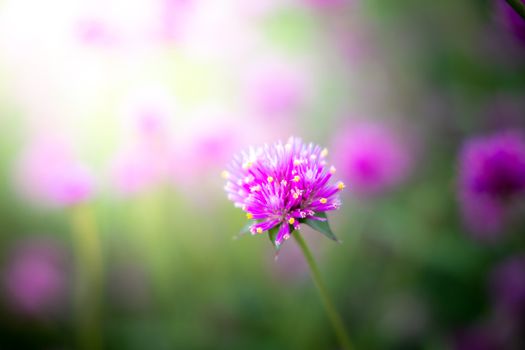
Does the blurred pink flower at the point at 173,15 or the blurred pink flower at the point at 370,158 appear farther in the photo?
the blurred pink flower at the point at 173,15

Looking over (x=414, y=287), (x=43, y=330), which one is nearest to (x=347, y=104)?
(x=414, y=287)

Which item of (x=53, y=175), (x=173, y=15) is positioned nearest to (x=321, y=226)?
(x=53, y=175)

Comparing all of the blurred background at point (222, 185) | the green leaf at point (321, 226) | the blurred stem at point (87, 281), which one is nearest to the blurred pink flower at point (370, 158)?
the blurred background at point (222, 185)

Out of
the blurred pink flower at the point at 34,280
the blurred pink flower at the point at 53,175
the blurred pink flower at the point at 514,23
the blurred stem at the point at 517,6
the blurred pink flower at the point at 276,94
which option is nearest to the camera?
the blurred stem at the point at 517,6

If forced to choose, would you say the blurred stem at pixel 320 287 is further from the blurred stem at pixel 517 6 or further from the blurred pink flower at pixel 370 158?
the blurred pink flower at pixel 370 158

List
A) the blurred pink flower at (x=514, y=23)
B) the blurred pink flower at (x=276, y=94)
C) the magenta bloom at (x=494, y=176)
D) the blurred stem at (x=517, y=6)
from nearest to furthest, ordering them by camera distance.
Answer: the blurred stem at (x=517, y=6) → the blurred pink flower at (x=514, y=23) → the magenta bloom at (x=494, y=176) → the blurred pink flower at (x=276, y=94)

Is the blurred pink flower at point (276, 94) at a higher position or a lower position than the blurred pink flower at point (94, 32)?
lower

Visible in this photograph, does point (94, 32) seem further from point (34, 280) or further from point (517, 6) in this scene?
point (517, 6)
